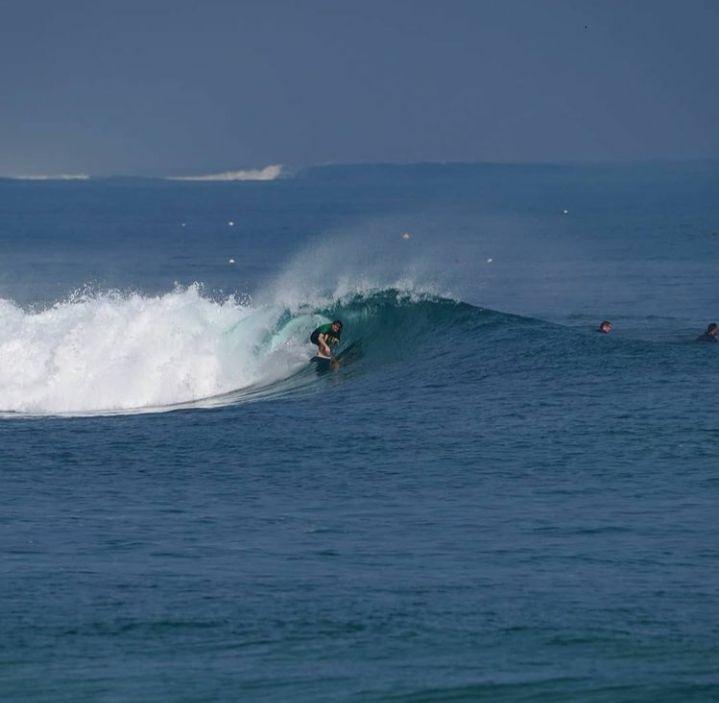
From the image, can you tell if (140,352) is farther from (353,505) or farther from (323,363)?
(353,505)

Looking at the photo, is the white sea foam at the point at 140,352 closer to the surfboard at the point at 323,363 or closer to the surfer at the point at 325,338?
the surfboard at the point at 323,363

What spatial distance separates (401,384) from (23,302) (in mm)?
32290

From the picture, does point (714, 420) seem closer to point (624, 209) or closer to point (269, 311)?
point (269, 311)

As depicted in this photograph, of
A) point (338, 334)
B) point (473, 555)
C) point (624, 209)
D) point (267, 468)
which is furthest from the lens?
point (624, 209)

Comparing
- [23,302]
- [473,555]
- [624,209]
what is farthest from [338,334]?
[624,209]

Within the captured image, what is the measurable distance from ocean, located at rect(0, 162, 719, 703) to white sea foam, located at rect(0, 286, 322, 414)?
3.5 inches

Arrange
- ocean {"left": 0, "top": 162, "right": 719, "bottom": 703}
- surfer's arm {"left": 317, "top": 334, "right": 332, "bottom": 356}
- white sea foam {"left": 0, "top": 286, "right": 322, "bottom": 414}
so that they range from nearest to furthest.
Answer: ocean {"left": 0, "top": 162, "right": 719, "bottom": 703} → white sea foam {"left": 0, "top": 286, "right": 322, "bottom": 414} → surfer's arm {"left": 317, "top": 334, "right": 332, "bottom": 356}

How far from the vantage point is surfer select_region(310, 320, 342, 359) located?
32.8m

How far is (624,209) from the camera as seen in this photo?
555 ft

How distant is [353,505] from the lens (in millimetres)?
20266

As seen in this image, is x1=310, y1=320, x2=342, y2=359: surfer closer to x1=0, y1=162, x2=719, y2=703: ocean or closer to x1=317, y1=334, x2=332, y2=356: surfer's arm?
x1=317, y1=334, x2=332, y2=356: surfer's arm

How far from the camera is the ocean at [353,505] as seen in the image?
46.4 feet

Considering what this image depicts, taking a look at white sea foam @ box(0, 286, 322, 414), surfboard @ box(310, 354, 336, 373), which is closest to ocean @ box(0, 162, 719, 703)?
white sea foam @ box(0, 286, 322, 414)

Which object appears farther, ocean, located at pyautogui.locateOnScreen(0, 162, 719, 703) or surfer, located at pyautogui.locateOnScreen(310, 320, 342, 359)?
surfer, located at pyautogui.locateOnScreen(310, 320, 342, 359)
